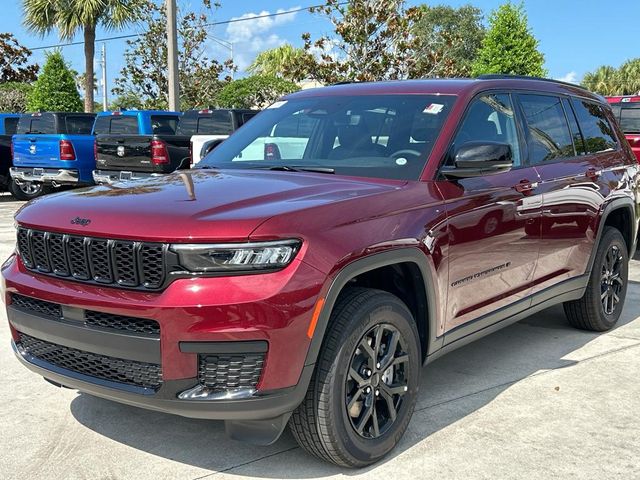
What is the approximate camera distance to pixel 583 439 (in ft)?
12.3

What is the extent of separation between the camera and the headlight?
2.87 meters

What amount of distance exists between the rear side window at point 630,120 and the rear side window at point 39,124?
445 inches

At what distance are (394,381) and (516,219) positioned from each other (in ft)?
4.48

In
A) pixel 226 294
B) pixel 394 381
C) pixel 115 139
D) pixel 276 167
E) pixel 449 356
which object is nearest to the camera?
pixel 226 294

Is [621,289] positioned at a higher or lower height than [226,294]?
lower

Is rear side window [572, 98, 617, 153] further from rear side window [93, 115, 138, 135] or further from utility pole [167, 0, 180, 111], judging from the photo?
utility pole [167, 0, 180, 111]

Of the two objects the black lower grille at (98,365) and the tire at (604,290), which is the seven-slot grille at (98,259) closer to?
the black lower grille at (98,365)

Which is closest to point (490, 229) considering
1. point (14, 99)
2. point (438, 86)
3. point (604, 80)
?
point (438, 86)

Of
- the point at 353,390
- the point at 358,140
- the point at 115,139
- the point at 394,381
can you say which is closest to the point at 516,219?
the point at 358,140

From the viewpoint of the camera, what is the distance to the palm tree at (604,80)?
46.6 metres

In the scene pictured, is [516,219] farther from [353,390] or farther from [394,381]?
[353,390]

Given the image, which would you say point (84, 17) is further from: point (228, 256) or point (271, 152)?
point (228, 256)

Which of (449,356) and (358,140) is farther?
(449,356)

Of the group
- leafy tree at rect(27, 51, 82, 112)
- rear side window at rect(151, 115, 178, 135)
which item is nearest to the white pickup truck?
rear side window at rect(151, 115, 178, 135)
